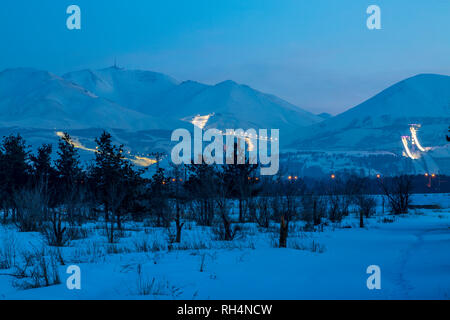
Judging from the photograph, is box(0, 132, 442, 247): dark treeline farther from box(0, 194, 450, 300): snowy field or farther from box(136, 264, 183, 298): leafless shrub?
box(136, 264, 183, 298): leafless shrub

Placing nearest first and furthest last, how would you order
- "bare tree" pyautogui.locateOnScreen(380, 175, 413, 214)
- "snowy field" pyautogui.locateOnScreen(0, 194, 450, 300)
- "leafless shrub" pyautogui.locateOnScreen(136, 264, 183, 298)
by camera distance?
"leafless shrub" pyautogui.locateOnScreen(136, 264, 183, 298), "snowy field" pyautogui.locateOnScreen(0, 194, 450, 300), "bare tree" pyautogui.locateOnScreen(380, 175, 413, 214)

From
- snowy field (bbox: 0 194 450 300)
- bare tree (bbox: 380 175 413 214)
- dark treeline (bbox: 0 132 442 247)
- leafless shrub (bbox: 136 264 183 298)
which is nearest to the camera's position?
leafless shrub (bbox: 136 264 183 298)

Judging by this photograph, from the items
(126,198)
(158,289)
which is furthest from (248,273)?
(126,198)

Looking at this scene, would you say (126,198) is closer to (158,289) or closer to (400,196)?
(158,289)

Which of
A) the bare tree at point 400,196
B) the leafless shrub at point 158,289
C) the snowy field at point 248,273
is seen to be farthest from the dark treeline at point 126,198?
the leafless shrub at point 158,289

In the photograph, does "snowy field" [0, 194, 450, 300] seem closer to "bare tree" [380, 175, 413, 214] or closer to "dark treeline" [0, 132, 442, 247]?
"dark treeline" [0, 132, 442, 247]

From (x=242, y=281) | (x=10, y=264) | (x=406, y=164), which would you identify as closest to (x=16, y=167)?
(x=10, y=264)

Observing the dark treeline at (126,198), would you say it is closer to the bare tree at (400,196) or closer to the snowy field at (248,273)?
the bare tree at (400,196)

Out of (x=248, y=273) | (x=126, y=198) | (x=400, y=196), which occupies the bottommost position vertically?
(x=400, y=196)

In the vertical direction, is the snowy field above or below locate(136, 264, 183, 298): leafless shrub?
below

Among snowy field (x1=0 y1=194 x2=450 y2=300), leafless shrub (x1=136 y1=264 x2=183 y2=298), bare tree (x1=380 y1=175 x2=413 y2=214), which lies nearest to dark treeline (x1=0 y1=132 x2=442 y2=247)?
bare tree (x1=380 y1=175 x2=413 y2=214)

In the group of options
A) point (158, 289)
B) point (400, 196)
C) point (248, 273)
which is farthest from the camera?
point (400, 196)

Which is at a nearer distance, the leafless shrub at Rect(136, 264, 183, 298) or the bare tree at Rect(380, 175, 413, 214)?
the leafless shrub at Rect(136, 264, 183, 298)
